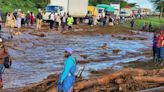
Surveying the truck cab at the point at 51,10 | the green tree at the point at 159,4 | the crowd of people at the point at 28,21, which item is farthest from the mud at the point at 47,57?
the green tree at the point at 159,4

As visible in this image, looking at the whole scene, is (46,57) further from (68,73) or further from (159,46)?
(68,73)

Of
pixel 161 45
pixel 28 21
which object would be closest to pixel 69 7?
pixel 28 21

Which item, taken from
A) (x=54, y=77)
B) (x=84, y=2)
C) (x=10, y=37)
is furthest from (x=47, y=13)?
(x=54, y=77)

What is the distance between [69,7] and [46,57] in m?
29.2

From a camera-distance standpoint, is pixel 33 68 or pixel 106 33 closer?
pixel 33 68

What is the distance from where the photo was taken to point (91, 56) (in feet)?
89.8

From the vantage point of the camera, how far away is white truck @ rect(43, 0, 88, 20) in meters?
50.2

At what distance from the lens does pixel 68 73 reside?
11094 millimetres

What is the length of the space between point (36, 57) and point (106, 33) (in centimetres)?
2420

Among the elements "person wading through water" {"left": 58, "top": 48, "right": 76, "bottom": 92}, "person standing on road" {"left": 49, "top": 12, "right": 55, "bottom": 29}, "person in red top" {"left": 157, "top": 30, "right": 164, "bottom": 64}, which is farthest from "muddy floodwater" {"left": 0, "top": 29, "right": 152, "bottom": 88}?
"person standing on road" {"left": 49, "top": 12, "right": 55, "bottom": 29}

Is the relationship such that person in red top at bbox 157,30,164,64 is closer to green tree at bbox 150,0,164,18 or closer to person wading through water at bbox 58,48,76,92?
person wading through water at bbox 58,48,76,92

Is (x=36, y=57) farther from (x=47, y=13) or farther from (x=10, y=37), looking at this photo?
(x=47, y=13)

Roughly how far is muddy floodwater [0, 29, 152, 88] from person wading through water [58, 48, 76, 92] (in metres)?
5.33

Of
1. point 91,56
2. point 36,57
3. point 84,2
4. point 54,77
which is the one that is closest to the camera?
point 54,77
